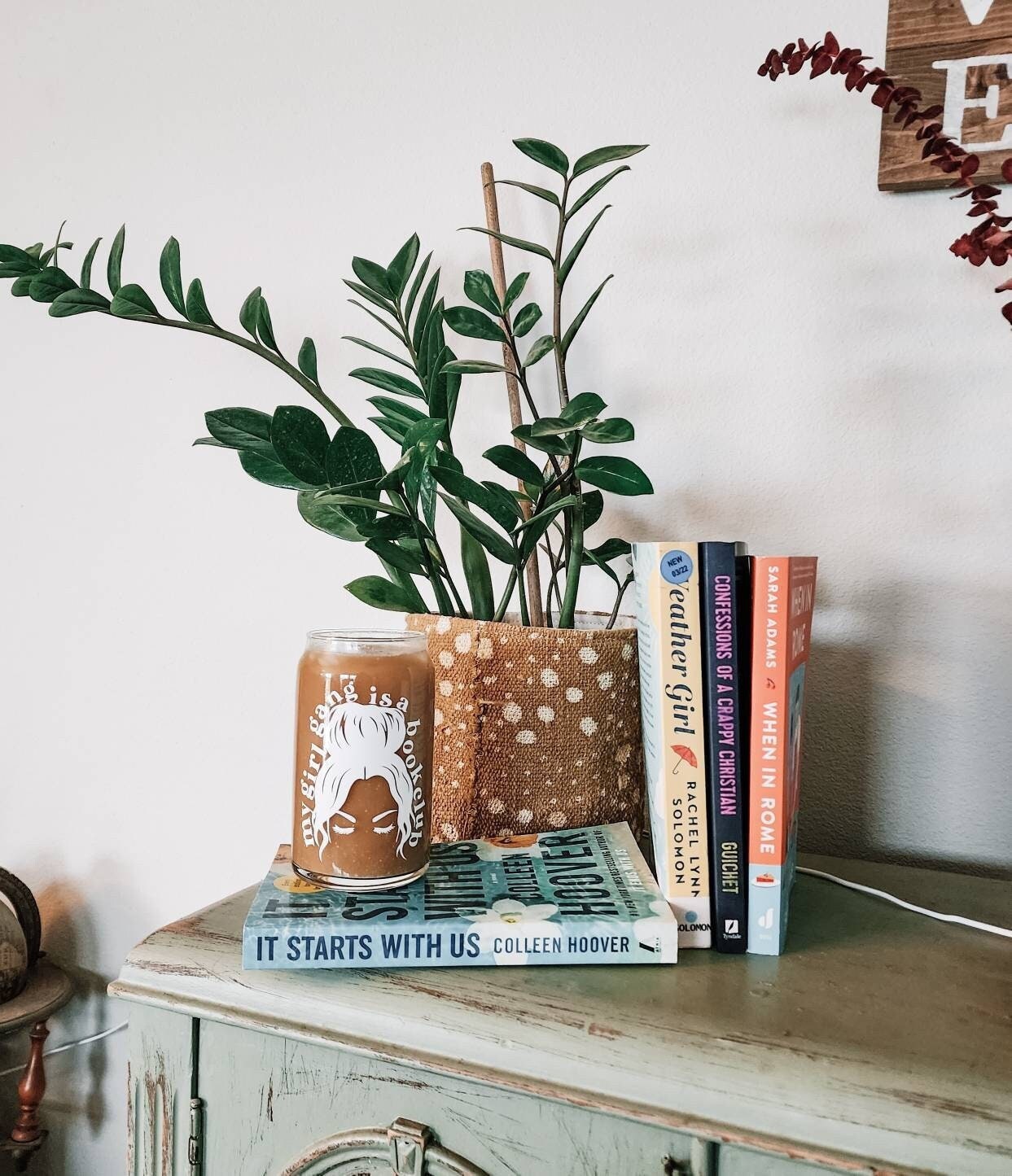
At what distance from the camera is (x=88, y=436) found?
121 cm

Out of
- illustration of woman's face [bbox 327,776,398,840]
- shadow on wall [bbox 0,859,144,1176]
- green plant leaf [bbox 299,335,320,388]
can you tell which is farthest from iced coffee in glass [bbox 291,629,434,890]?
shadow on wall [bbox 0,859,144,1176]

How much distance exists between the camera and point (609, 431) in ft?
2.19

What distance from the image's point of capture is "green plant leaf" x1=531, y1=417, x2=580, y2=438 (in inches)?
26.3

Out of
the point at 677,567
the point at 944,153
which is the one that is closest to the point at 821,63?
the point at 944,153

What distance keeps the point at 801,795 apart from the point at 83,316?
1.06 meters

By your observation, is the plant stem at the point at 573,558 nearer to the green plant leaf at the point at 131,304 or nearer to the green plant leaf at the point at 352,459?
the green plant leaf at the point at 352,459

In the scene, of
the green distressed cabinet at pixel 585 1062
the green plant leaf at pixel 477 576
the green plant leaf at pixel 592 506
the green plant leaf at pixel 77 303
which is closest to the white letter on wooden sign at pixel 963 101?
the green plant leaf at pixel 592 506

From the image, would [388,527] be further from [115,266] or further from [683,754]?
[115,266]

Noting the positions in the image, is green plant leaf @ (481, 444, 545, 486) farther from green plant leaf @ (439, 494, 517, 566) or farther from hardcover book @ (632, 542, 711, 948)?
hardcover book @ (632, 542, 711, 948)

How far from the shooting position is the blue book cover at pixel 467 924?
0.53 meters

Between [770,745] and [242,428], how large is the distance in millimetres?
431

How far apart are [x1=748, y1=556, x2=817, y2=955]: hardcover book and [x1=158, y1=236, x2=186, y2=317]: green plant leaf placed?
22.3 inches

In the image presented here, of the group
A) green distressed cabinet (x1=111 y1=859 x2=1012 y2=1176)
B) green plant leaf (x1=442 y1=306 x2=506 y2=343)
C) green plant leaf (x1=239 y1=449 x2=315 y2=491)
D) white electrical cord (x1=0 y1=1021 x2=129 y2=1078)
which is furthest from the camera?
white electrical cord (x1=0 y1=1021 x2=129 y2=1078)

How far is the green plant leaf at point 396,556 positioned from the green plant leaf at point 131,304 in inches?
12.7
